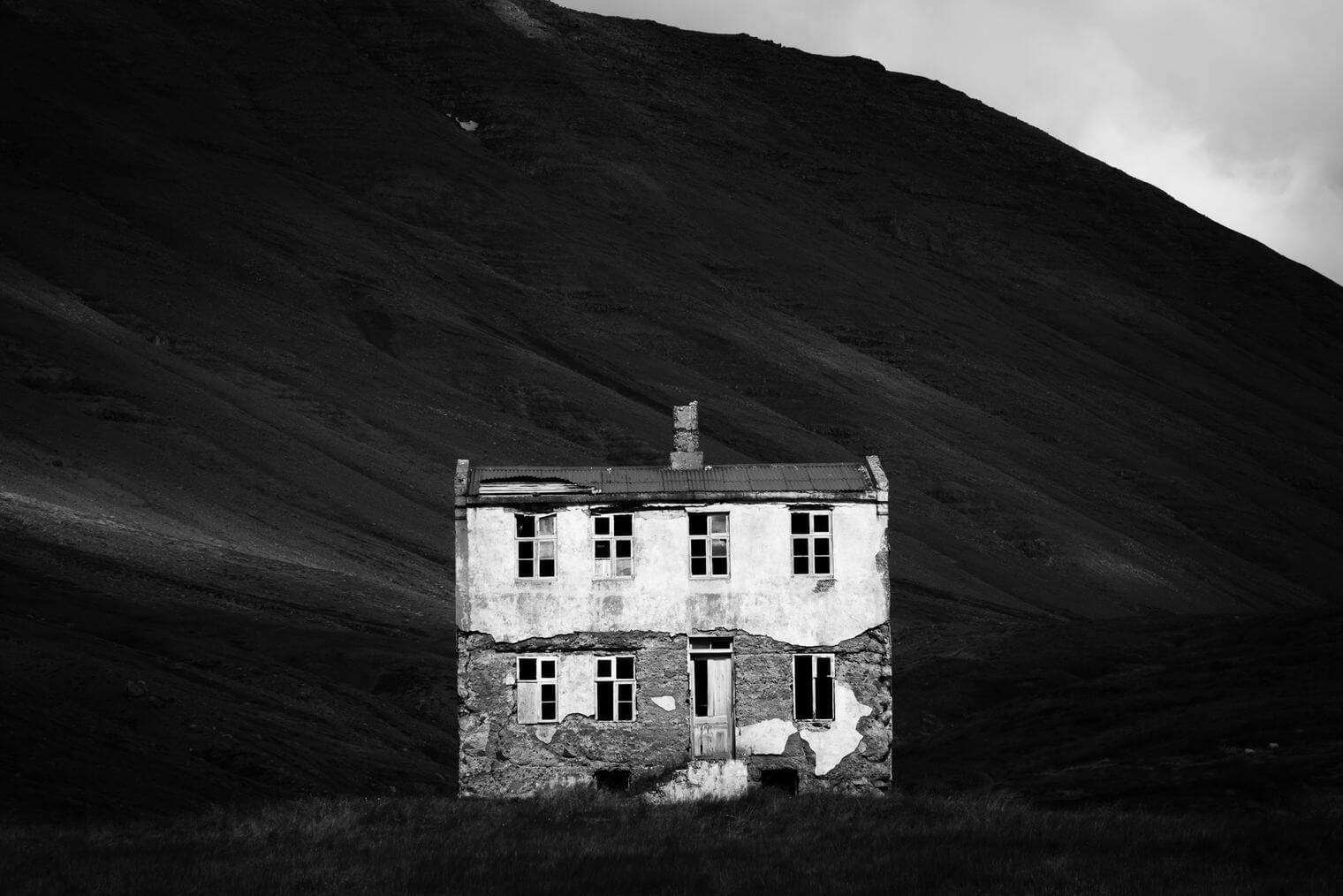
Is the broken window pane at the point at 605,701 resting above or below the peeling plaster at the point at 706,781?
above

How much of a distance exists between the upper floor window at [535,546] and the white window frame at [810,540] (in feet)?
17.7

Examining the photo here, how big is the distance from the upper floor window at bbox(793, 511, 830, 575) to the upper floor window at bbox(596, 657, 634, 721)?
4398 millimetres

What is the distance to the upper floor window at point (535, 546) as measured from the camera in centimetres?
4150

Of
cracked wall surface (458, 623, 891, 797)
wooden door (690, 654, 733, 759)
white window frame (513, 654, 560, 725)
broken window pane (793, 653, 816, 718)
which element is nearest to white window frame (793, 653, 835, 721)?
broken window pane (793, 653, 816, 718)

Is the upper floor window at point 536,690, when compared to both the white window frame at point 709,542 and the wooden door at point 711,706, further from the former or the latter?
the white window frame at point 709,542

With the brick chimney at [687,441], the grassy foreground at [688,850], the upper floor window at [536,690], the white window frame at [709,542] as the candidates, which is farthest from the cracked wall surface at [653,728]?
the brick chimney at [687,441]

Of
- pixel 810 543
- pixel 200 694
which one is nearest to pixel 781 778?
pixel 810 543

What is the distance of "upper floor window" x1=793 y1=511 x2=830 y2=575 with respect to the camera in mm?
41531

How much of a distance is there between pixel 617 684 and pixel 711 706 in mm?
2168

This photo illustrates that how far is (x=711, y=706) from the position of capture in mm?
41062

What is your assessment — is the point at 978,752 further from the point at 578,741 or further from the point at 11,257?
the point at 11,257

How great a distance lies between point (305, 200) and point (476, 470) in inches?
6370

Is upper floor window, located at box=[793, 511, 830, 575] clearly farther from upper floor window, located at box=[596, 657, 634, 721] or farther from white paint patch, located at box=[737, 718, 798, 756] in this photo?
upper floor window, located at box=[596, 657, 634, 721]

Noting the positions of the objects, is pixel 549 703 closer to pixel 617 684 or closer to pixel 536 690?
pixel 536 690
